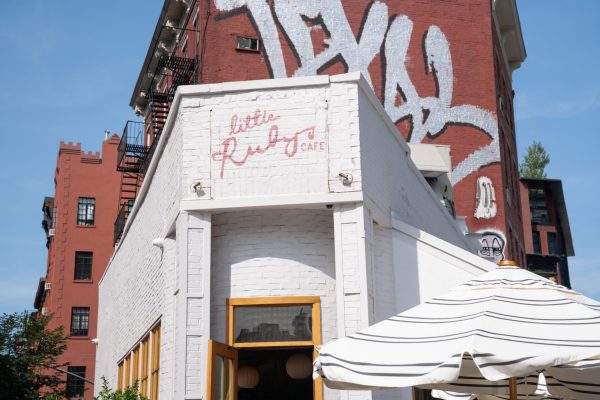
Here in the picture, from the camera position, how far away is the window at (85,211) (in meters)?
53.1

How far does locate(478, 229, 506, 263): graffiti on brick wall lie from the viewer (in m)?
27.6

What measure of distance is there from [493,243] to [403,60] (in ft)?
21.7

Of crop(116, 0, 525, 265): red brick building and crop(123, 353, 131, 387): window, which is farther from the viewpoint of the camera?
crop(116, 0, 525, 265): red brick building

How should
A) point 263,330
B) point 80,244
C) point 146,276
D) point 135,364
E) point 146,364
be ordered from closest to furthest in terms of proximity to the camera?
1. point 263,330
2. point 146,364
3. point 146,276
4. point 135,364
5. point 80,244

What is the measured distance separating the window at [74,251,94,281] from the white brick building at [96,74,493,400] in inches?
1559

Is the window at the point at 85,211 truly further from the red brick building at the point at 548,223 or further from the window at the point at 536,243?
the window at the point at 536,243

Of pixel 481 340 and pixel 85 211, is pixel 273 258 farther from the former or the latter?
pixel 85 211

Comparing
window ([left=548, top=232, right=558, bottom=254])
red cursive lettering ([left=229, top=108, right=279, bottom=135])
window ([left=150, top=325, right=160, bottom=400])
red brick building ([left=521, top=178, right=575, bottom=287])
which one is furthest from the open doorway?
window ([left=548, top=232, right=558, bottom=254])

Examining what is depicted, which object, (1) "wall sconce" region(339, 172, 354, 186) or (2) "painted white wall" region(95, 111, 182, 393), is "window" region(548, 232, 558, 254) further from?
(1) "wall sconce" region(339, 172, 354, 186)

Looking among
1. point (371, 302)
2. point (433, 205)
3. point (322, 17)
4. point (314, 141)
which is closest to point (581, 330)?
point (371, 302)

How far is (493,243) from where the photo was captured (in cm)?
2820

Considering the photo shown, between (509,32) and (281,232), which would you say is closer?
(281,232)

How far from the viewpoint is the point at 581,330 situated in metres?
6.26

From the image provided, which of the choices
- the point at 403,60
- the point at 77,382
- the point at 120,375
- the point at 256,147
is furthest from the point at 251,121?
the point at 77,382
